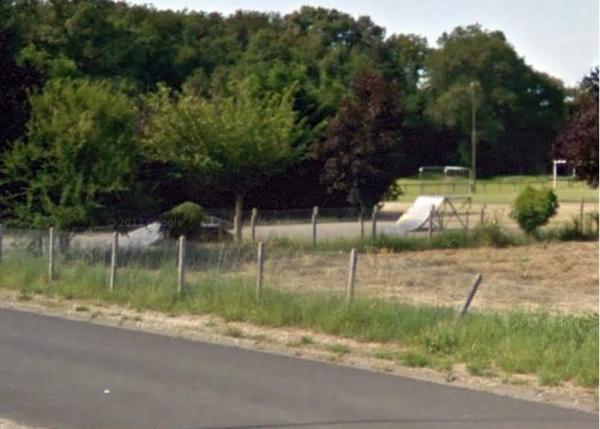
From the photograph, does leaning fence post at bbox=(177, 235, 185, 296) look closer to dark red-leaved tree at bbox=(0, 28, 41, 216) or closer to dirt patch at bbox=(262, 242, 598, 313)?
dirt patch at bbox=(262, 242, 598, 313)

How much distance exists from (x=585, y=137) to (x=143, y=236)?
11261 mm

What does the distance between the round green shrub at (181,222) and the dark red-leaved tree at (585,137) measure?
10282 mm

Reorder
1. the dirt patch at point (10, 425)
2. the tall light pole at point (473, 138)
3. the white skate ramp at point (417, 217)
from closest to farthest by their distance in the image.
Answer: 1. the dirt patch at point (10, 425)
2. the white skate ramp at point (417, 217)
3. the tall light pole at point (473, 138)

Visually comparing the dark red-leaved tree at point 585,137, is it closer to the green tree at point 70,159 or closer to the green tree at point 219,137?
the green tree at point 219,137

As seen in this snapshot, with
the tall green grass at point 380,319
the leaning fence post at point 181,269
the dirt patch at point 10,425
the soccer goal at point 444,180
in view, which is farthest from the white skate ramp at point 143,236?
the soccer goal at point 444,180

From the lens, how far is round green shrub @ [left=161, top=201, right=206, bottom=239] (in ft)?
121

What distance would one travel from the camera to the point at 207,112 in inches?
1469

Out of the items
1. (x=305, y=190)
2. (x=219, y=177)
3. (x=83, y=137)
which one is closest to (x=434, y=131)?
(x=305, y=190)

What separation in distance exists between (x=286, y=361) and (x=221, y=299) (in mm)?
4629

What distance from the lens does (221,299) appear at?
21.0 meters

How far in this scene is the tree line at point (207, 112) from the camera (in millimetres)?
30844

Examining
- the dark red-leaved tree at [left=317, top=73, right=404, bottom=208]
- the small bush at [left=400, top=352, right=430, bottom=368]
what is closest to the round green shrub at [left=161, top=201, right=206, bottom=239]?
the dark red-leaved tree at [left=317, top=73, right=404, bottom=208]

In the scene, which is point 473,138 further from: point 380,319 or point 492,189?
point 380,319

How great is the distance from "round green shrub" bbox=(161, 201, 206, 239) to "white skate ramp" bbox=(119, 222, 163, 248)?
924 millimetres
